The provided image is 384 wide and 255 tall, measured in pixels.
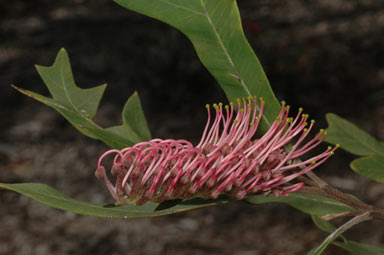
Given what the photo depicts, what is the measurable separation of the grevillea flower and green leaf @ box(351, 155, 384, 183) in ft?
0.77

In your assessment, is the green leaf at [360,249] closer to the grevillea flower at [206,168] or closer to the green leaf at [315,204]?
the green leaf at [315,204]

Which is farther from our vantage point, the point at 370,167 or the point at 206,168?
the point at 370,167

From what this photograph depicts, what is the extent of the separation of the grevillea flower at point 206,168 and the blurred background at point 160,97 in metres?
2.58

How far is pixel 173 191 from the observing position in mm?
704

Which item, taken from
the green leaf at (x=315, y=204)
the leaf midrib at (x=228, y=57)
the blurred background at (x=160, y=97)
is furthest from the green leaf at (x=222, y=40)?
the blurred background at (x=160, y=97)

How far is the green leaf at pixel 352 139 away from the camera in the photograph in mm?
1141

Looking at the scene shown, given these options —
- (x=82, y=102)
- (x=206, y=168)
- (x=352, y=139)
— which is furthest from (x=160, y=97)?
(x=206, y=168)

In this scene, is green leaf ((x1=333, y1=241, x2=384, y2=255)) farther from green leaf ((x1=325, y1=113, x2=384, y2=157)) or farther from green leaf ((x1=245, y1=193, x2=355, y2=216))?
green leaf ((x1=325, y1=113, x2=384, y2=157))

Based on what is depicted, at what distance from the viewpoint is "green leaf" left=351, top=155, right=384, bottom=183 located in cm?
100

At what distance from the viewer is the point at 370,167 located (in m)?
1.01

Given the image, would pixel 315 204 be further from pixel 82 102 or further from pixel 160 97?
pixel 160 97

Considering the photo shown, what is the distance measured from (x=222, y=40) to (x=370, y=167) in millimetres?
395

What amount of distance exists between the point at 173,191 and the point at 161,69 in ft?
12.9

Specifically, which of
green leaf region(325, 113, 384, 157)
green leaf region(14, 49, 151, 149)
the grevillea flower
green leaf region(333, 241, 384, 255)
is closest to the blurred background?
green leaf region(325, 113, 384, 157)
